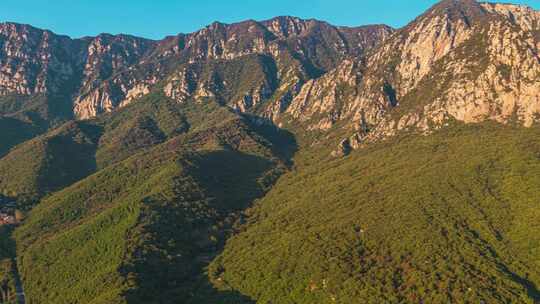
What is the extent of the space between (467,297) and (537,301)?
2535 centimetres

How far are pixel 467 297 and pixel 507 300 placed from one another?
13679mm

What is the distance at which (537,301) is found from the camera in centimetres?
19525

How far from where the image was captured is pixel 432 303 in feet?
649

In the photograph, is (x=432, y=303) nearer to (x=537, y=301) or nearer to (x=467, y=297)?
(x=467, y=297)

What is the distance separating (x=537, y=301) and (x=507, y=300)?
487 inches

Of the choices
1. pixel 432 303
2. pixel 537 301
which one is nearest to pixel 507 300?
pixel 537 301

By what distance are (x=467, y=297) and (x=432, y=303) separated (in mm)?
12900

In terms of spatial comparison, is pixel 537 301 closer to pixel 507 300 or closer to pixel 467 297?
pixel 507 300

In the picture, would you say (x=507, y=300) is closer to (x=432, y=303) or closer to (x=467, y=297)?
(x=467, y=297)

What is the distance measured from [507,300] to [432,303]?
2634 cm

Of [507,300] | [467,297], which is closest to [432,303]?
[467,297]

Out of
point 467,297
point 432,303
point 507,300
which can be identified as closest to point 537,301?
point 507,300

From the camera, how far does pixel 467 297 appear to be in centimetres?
19650
